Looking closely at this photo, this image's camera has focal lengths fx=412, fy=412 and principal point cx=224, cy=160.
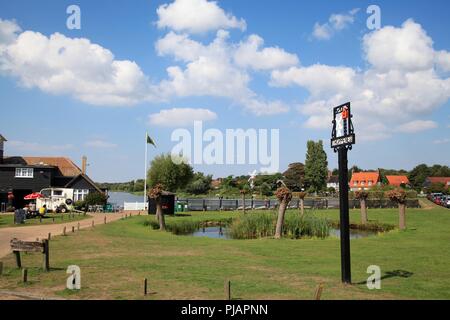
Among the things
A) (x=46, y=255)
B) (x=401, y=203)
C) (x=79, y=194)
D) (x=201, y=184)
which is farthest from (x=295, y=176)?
(x=46, y=255)

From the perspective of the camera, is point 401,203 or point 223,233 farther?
point 223,233

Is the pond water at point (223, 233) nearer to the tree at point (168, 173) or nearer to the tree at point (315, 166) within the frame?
the tree at point (168, 173)

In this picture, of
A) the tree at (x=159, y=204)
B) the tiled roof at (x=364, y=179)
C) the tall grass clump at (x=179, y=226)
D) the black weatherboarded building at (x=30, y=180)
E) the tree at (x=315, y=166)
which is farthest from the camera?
the tiled roof at (x=364, y=179)

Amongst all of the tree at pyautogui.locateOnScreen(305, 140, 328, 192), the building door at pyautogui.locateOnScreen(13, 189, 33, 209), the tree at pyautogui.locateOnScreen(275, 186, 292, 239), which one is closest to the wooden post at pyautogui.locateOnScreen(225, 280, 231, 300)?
the tree at pyautogui.locateOnScreen(275, 186, 292, 239)

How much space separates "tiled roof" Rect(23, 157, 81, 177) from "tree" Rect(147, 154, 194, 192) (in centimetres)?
1452

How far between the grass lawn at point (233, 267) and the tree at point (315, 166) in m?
83.9

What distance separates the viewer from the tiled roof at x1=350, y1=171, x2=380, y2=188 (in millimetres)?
133075

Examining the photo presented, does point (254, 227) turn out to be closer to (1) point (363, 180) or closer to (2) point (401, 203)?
(2) point (401, 203)

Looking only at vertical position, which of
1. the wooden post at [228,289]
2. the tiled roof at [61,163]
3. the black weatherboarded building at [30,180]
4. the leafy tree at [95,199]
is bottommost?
the wooden post at [228,289]

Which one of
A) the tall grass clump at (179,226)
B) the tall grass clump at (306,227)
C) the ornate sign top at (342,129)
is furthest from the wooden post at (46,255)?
the tall grass clump at (179,226)

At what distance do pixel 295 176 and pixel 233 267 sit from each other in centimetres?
11075

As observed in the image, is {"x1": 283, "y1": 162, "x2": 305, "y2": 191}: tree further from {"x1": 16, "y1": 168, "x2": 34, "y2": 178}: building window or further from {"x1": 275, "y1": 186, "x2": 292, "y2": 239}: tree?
{"x1": 275, "y1": 186, "x2": 292, "y2": 239}: tree

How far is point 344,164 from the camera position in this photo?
40.3ft

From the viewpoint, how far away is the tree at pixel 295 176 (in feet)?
387
